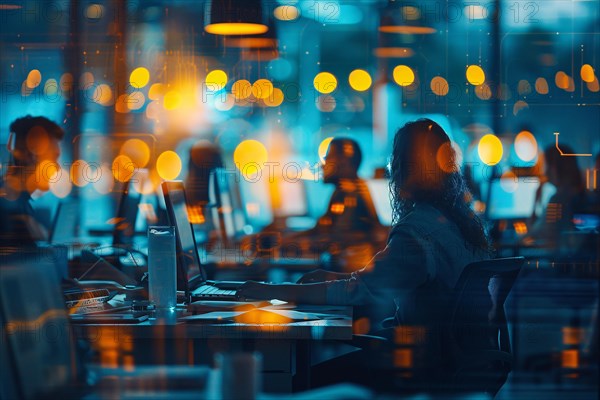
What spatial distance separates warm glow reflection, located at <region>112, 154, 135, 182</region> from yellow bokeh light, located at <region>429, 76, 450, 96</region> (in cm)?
165

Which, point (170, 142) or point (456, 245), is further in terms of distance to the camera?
point (170, 142)

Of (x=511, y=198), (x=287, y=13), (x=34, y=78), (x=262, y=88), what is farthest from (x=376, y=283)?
(x=34, y=78)

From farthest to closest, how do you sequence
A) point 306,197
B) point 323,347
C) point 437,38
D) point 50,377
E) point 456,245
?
point 306,197, point 437,38, point 323,347, point 456,245, point 50,377

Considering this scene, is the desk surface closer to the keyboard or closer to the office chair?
the office chair

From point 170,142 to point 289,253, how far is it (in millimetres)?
879

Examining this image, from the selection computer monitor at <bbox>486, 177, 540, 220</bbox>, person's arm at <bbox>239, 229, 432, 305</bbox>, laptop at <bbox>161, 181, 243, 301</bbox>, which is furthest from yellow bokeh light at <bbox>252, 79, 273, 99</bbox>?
person's arm at <bbox>239, 229, 432, 305</bbox>

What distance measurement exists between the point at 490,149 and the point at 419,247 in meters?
2.34

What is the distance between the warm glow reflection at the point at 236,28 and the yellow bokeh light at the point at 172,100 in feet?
1.42

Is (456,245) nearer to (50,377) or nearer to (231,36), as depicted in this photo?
(50,377)

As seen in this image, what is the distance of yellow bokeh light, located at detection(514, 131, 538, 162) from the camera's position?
4762 millimetres

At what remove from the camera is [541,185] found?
4.93 metres

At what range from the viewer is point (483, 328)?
2512mm

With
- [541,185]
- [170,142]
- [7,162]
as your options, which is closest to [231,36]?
[170,142]

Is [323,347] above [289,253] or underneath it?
underneath
